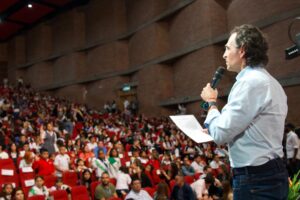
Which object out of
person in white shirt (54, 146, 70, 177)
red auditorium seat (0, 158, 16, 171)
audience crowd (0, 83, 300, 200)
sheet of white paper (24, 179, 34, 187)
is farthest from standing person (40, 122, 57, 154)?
sheet of white paper (24, 179, 34, 187)

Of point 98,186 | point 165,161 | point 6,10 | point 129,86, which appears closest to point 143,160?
point 165,161

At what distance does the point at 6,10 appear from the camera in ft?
78.9

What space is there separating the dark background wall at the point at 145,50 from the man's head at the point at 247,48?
34.8 ft

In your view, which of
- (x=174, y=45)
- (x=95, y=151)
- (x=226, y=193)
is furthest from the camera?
(x=174, y=45)

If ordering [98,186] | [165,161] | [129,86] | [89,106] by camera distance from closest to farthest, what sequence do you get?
1. [98,186]
2. [165,161]
3. [129,86]
4. [89,106]

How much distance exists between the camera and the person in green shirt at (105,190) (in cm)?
746

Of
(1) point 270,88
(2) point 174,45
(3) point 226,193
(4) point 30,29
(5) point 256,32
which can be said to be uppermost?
(4) point 30,29

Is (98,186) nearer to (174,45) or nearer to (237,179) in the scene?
(237,179)

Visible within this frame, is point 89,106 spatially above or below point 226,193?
above

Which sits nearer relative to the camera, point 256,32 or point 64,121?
point 256,32

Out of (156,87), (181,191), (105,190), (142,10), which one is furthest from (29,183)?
(142,10)

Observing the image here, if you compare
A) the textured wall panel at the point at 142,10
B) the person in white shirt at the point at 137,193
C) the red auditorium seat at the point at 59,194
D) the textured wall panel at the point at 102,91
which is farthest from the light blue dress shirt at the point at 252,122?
the textured wall panel at the point at 102,91

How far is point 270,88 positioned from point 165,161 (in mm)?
9041

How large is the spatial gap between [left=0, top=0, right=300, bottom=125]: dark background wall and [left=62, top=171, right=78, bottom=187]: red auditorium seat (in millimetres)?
7232
